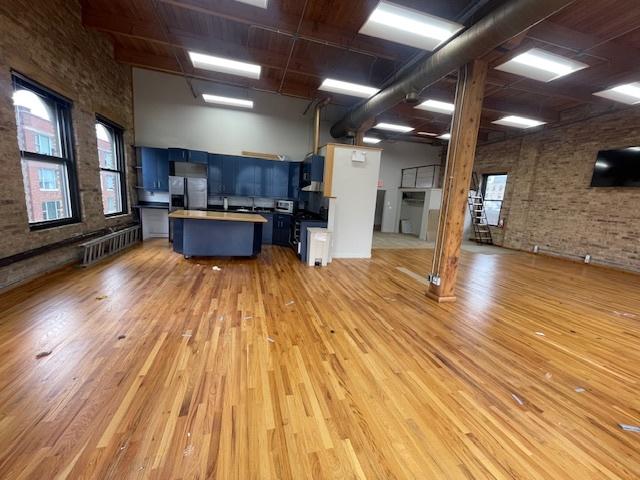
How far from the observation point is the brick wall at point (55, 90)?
3145mm

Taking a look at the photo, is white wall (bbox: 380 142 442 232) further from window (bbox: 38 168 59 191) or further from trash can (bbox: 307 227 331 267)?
window (bbox: 38 168 59 191)

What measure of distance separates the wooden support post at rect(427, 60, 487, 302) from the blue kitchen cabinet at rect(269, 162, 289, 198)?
4.83 meters

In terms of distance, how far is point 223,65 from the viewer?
15.6 ft

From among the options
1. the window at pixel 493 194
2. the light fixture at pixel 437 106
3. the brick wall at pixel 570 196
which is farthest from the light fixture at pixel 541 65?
the window at pixel 493 194

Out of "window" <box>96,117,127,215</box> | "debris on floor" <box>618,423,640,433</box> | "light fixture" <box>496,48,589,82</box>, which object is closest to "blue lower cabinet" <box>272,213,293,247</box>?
"window" <box>96,117,127,215</box>

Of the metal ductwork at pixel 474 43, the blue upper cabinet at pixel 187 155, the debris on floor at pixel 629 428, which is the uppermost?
the metal ductwork at pixel 474 43

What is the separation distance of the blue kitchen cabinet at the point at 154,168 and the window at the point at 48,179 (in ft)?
8.14

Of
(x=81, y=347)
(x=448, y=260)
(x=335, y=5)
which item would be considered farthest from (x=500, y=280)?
(x=81, y=347)

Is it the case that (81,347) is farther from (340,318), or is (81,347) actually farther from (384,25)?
(384,25)

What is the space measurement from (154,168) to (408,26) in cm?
646

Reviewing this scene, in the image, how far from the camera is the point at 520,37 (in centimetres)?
309

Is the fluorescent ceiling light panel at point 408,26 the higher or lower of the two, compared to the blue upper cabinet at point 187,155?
higher

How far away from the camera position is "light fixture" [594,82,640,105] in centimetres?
445

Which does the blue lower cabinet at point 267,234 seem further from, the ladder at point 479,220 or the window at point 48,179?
the ladder at point 479,220
